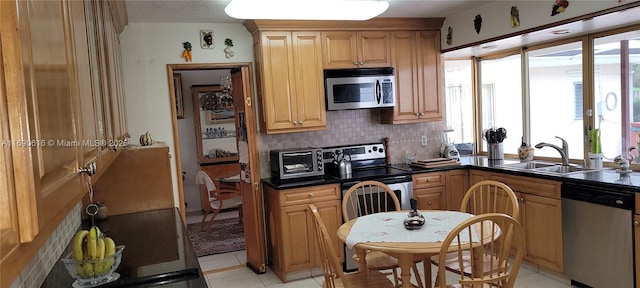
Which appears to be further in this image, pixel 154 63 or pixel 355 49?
pixel 355 49

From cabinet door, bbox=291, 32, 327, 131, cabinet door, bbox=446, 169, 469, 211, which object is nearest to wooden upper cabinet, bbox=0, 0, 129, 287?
cabinet door, bbox=291, 32, 327, 131

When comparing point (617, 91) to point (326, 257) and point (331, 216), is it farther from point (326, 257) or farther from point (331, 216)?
point (326, 257)

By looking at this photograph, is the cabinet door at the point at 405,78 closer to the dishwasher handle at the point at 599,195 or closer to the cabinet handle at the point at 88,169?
the dishwasher handle at the point at 599,195

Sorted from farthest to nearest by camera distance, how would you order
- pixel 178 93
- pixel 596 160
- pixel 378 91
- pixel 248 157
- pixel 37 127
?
pixel 178 93 < pixel 378 91 < pixel 248 157 < pixel 596 160 < pixel 37 127

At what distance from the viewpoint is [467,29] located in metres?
4.34

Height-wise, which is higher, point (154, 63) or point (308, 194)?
point (154, 63)

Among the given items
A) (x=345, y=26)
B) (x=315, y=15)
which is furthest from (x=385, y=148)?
(x=315, y=15)

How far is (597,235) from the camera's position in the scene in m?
3.25

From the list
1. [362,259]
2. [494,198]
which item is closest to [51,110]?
[362,259]

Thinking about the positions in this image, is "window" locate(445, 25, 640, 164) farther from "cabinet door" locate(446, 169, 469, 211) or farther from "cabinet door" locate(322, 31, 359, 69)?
"cabinet door" locate(322, 31, 359, 69)

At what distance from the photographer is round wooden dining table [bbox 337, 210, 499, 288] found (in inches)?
92.3

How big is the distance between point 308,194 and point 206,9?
5.73 feet

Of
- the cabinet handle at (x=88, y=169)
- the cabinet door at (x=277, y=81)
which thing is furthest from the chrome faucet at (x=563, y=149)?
the cabinet handle at (x=88, y=169)

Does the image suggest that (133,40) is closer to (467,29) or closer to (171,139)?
(171,139)
